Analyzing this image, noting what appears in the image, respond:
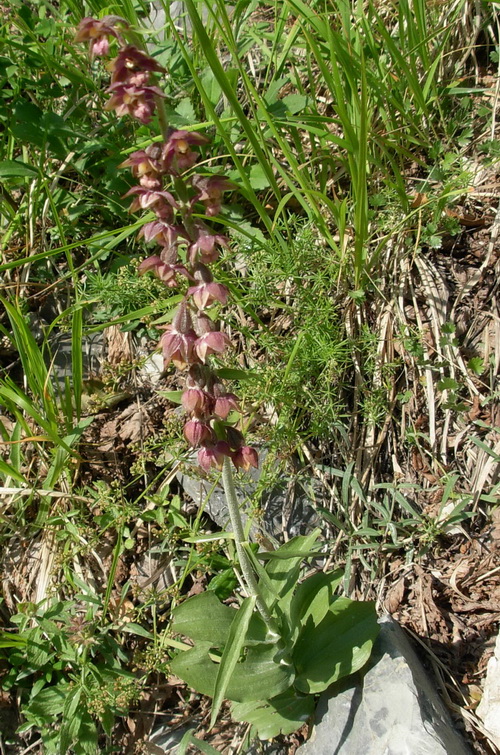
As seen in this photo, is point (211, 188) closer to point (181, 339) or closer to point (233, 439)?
point (181, 339)

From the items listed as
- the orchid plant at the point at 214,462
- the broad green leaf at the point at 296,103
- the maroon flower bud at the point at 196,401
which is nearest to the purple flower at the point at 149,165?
the orchid plant at the point at 214,462

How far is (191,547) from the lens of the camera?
10.6 feet

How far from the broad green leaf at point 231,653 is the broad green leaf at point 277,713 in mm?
666

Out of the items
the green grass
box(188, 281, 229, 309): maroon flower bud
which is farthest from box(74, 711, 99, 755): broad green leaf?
box(188, 281, 229, 309): maroon flower bud

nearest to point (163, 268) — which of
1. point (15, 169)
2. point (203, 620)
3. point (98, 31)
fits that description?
point (98, 31)

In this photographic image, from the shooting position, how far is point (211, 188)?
174 centimetres

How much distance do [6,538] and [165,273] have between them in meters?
2.22

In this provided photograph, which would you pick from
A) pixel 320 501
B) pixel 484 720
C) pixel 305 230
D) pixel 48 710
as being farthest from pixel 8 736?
pixel 305 230

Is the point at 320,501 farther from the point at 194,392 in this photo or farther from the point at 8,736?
the point at 8,736

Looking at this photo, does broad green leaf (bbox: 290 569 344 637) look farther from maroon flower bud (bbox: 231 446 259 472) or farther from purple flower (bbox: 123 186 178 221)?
purple flower (bbox: 123 186 178 221)

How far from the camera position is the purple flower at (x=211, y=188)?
5.71 feet

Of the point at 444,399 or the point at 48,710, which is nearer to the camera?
the point at 48,710

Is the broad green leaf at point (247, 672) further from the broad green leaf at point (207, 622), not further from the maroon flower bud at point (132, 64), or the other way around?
the maroon flower bud at point (132, 64)

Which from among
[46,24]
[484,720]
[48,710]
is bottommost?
[484,720]
